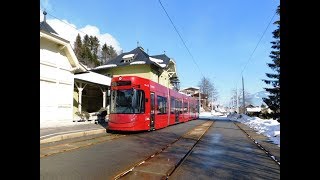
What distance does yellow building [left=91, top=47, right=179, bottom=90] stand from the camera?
151 ft

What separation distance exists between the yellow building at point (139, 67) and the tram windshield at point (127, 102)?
26.8 metres

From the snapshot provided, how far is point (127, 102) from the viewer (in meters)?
18.1

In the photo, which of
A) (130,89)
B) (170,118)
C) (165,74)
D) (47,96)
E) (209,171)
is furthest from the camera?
(165,74)

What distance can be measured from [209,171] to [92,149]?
17.5 ft

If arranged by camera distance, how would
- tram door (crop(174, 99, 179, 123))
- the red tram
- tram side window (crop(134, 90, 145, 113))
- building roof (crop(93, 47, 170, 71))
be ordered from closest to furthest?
the red tram, tram side window (crop(134, 90, 145, 113)), tram door (crop(174, 99, 179, 123)), building roof (crop(93, 47, 170, 71))

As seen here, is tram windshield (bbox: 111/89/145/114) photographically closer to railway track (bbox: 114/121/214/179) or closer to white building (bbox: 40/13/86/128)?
white building (bbox: 40/13/86/128)

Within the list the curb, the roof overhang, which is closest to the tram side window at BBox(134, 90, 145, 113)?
the curb

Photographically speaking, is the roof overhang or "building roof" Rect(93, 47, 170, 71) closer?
the roof overhang

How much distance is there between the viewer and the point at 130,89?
59.8 ft

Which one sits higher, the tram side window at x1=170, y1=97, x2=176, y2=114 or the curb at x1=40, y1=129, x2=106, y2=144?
the tram side window at x1=170, y1=97, x2=176, y2=114

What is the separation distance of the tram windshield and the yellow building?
87.8 ft
